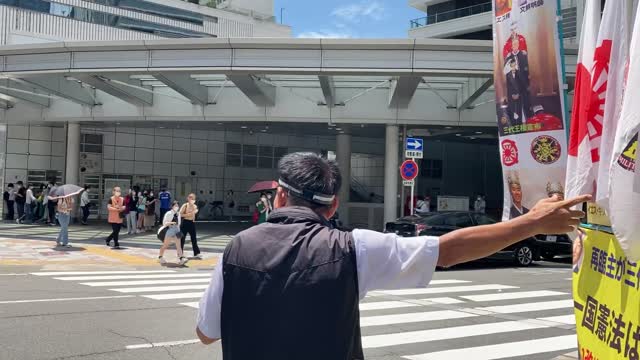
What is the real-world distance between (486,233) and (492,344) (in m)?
5.23

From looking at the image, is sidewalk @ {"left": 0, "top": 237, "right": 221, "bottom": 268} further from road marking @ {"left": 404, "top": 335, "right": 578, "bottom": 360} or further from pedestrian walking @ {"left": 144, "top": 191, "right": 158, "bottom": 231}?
road marking @ {"left": 404, "top": 335, "right": 578, "bottom": 360}

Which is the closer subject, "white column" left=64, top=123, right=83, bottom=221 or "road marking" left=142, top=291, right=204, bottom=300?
"road marking" left=142, top=291, right=204, bottom=300

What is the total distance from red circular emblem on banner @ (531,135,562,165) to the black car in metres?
11.4

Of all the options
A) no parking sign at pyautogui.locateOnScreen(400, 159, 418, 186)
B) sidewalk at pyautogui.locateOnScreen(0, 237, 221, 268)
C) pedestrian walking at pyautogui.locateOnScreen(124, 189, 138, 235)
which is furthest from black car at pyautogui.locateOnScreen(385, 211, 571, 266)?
pedestrian walking at pyautogui.locateOnScreen(124, 189, 138, 235)

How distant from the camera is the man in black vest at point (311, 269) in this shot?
189 cm

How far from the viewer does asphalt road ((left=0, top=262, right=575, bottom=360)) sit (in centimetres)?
626

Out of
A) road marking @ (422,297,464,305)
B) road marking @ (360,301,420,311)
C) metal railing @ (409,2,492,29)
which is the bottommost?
road marking @ (422,297,464,305)

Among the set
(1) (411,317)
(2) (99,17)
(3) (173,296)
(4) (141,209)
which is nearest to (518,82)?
(1) (411,317)

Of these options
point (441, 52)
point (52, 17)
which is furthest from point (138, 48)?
point (52, 17)

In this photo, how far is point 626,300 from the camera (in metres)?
2.39

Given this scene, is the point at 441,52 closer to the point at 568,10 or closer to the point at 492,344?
the point at 492,344

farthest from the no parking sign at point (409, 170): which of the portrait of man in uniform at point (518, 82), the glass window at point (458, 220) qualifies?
the portrait of man in uniform at point (518, 82)

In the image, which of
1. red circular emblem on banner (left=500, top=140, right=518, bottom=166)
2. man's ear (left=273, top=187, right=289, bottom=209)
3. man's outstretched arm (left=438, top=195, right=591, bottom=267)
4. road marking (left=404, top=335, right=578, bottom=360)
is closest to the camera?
man's outstretched arm (left=438, top=195, right=591, bottom=267)

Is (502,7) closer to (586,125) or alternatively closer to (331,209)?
(586,125)
